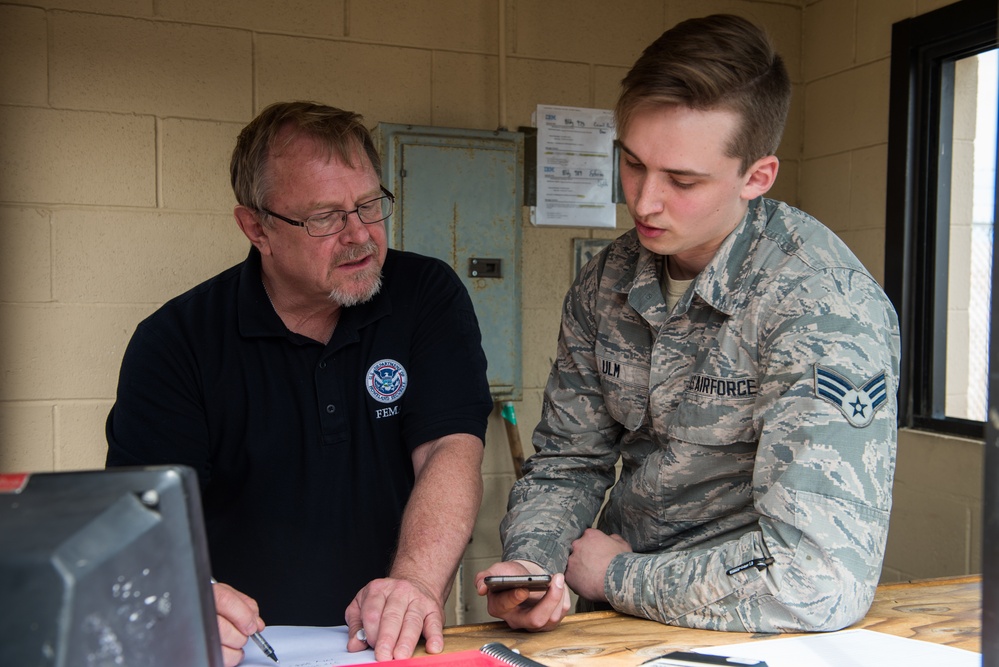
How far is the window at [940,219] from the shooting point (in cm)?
262

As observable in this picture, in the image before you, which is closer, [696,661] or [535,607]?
[696,661]

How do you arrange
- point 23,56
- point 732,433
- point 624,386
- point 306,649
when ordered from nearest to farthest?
point 306,649, point 732,433, point 624,386, point 23,56

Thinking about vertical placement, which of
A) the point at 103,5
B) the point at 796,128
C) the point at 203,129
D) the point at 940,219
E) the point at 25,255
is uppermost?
the point at 103,5

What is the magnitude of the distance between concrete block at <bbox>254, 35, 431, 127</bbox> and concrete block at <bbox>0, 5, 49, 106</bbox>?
543mm

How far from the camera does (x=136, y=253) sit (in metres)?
2.41

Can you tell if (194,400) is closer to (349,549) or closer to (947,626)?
(349,549)

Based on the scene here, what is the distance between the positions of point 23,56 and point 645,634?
7.04ft

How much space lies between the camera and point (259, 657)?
39.9 inches

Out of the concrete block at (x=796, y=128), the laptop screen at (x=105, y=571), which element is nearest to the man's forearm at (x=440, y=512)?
the laptop screen at (x=105, y=571)

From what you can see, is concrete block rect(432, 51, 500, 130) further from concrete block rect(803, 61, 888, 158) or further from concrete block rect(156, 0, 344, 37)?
concrete block rect(803, 61, 888, 158)

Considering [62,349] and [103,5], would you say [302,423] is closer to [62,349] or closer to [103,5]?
[62,349]

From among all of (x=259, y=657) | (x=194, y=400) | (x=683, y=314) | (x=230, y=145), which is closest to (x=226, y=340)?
(x=194, y=400)

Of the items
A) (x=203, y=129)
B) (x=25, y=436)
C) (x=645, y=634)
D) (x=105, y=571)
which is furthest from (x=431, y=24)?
(x=105, y=571)

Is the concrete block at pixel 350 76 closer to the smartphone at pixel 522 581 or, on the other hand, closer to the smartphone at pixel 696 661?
the smartphone at pixel 522 581
